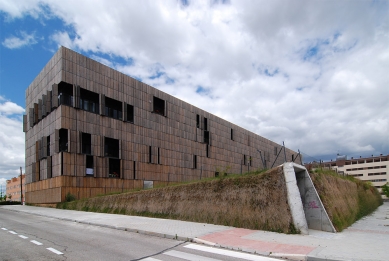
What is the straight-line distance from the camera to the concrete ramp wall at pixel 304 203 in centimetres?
1109

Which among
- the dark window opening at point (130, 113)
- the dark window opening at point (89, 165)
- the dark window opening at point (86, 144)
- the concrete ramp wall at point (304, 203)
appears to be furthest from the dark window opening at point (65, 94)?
the concrete ramp wall at point (304, 203)

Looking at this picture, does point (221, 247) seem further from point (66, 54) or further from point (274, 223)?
point (66, 54)

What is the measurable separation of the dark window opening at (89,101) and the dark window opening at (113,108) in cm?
135

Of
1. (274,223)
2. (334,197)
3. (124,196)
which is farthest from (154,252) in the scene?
(124,196)

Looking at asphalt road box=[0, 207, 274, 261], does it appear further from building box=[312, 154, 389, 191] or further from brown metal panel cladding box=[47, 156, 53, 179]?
building box=[312, 154, 389, 191]

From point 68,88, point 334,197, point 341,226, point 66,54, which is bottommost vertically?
point 341,226

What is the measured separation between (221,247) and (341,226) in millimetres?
6133

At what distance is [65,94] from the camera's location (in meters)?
31.9

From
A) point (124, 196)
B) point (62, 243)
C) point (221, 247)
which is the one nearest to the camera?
point (221, 247)

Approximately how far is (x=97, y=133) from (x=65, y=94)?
526 cm

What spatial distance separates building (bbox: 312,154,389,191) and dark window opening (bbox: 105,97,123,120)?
91651mm

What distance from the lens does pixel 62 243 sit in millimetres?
9789

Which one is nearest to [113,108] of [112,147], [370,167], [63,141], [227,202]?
[112,147]

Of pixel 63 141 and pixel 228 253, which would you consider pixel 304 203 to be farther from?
pixel 63 141
